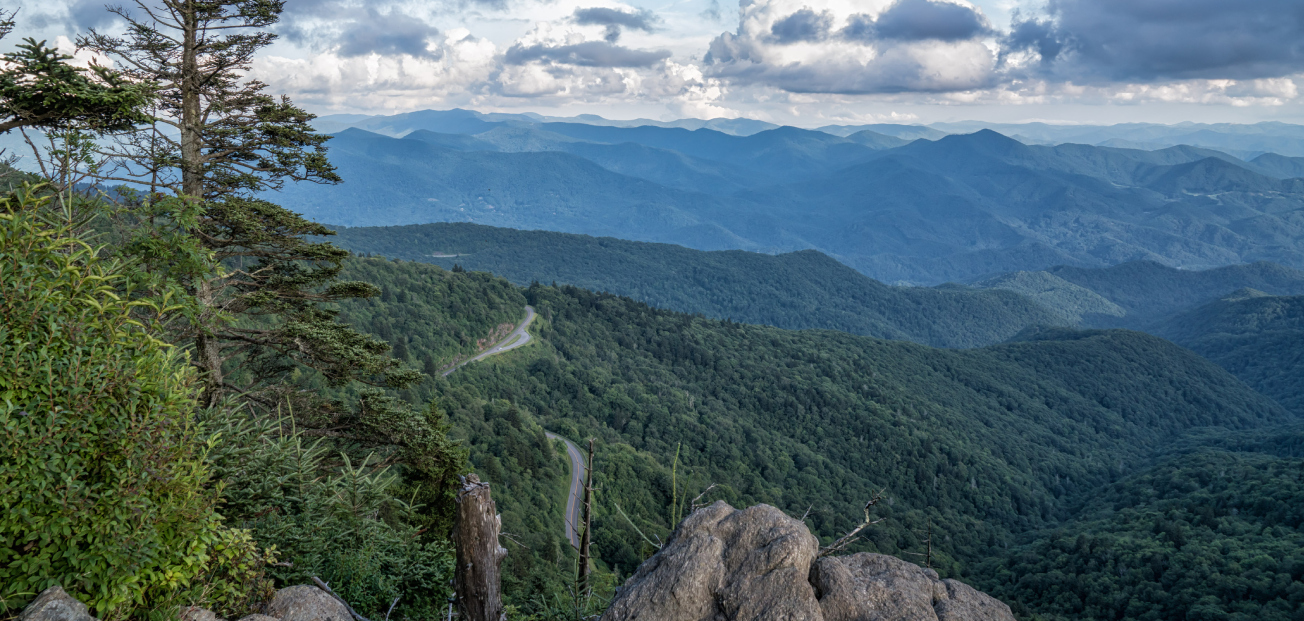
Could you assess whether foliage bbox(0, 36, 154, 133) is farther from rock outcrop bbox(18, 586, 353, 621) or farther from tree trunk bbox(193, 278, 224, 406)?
rock outcrop bbox(18, 586, 353, 621)

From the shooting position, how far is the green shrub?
5.14 m

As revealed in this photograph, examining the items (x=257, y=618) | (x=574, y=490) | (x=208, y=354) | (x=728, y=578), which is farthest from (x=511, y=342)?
(x=728, y=578)

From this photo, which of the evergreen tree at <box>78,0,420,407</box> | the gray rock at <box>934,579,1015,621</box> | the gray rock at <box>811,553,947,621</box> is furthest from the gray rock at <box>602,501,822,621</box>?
the evergreen tree at <box>78,0,420,407</box>

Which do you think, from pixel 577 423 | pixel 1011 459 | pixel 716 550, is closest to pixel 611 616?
pixel 716 550

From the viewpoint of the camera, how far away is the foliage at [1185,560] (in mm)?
54062

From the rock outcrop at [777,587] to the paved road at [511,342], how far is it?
79.2 meters

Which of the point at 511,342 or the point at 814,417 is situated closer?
the point at 511,342

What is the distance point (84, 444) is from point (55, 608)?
1314 mm

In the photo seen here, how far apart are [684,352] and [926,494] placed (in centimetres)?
5294

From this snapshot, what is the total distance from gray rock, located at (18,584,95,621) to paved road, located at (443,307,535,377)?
79590 mm

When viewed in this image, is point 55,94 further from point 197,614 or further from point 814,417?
point 814,417

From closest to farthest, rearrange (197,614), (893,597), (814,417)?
(197,614) < (893,597) < (814,417)

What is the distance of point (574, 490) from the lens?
192 ft

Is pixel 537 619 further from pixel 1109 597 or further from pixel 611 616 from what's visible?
pixel 1109 597
